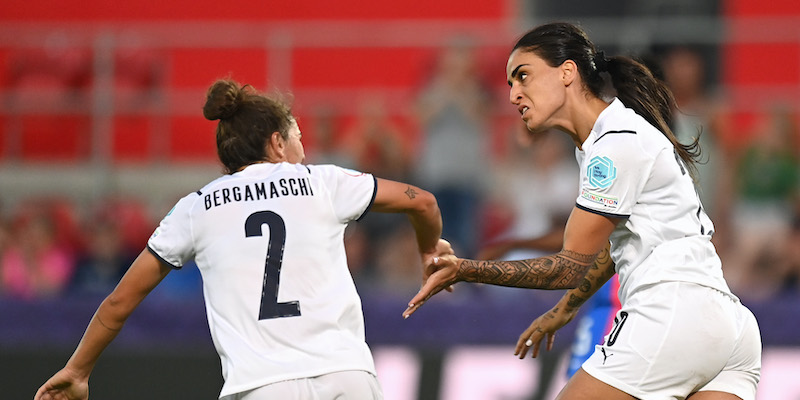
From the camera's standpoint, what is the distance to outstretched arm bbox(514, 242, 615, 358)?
408cm

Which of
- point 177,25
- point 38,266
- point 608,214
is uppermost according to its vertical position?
point 177,25

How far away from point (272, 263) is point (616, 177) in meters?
1.16

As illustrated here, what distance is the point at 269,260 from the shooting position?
366 cm

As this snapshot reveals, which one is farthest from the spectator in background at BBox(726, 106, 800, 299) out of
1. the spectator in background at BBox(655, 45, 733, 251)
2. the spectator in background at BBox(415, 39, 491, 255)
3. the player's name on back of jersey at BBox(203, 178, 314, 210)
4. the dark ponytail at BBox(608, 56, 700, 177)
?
the player's name on back of jersey at BBox(203, 178, 314, 210)

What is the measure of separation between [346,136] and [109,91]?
1.95 m

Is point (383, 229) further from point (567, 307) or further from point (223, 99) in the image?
point (223, 99)

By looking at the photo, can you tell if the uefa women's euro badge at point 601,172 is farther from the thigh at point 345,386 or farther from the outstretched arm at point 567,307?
the thigh at point 345,386

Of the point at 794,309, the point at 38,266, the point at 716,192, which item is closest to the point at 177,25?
the point at 38,266

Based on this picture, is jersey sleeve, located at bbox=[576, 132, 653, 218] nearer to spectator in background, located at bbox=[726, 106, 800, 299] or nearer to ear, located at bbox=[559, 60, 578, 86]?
ear, located at bbox=[559, 60, 578, 86]

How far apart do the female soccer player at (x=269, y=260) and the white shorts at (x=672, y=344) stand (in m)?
0.85

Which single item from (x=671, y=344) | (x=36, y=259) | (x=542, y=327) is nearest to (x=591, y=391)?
(x=671, y=344)

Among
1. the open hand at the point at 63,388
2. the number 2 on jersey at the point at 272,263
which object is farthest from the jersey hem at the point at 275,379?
the open hand at the point at 63,388

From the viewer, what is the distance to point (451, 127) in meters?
7.95

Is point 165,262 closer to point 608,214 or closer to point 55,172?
point 608,214
